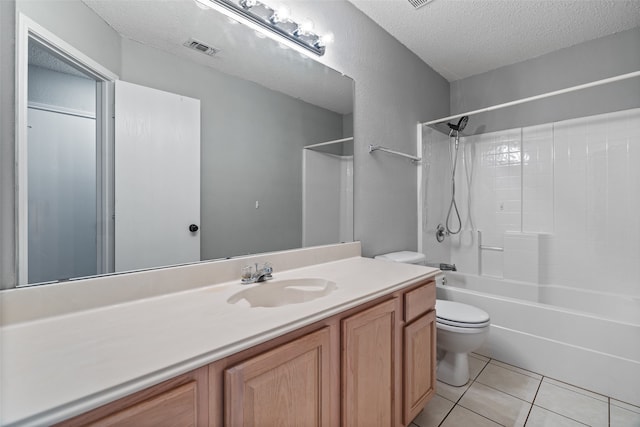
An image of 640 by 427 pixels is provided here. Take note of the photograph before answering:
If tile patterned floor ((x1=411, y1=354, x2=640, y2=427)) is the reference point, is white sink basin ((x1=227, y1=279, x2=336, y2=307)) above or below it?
above

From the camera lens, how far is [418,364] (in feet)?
4.35

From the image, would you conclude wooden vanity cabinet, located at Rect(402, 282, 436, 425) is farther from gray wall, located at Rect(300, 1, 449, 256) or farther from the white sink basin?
gray wall, located at Rect(300, 1, 449, 256)

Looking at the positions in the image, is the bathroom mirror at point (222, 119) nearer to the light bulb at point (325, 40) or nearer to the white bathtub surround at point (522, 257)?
the light bulb at point (325, 40)

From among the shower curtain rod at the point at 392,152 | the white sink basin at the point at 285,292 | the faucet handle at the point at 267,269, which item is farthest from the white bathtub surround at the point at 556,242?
the faucet handle at the point at 267,269

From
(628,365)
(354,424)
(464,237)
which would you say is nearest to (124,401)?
(354,424)

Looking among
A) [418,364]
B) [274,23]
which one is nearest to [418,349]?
[418,364]

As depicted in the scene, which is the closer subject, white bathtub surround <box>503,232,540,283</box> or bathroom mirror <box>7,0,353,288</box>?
bathroom mirror <box>7,0,353,288</box>

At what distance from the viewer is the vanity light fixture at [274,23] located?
126cm

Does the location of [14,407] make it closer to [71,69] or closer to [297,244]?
[71,69]

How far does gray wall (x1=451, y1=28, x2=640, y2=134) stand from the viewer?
7.33ft

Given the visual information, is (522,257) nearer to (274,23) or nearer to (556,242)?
(556,242)

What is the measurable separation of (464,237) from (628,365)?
156 centimetres

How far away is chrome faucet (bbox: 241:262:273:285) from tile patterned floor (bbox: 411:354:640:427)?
110cm

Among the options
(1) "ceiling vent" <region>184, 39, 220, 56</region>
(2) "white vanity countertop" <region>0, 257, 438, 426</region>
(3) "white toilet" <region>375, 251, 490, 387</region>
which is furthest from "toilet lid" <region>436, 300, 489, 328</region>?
(1) "ceiling vent" <region>184, 39, 220, 56</region>
